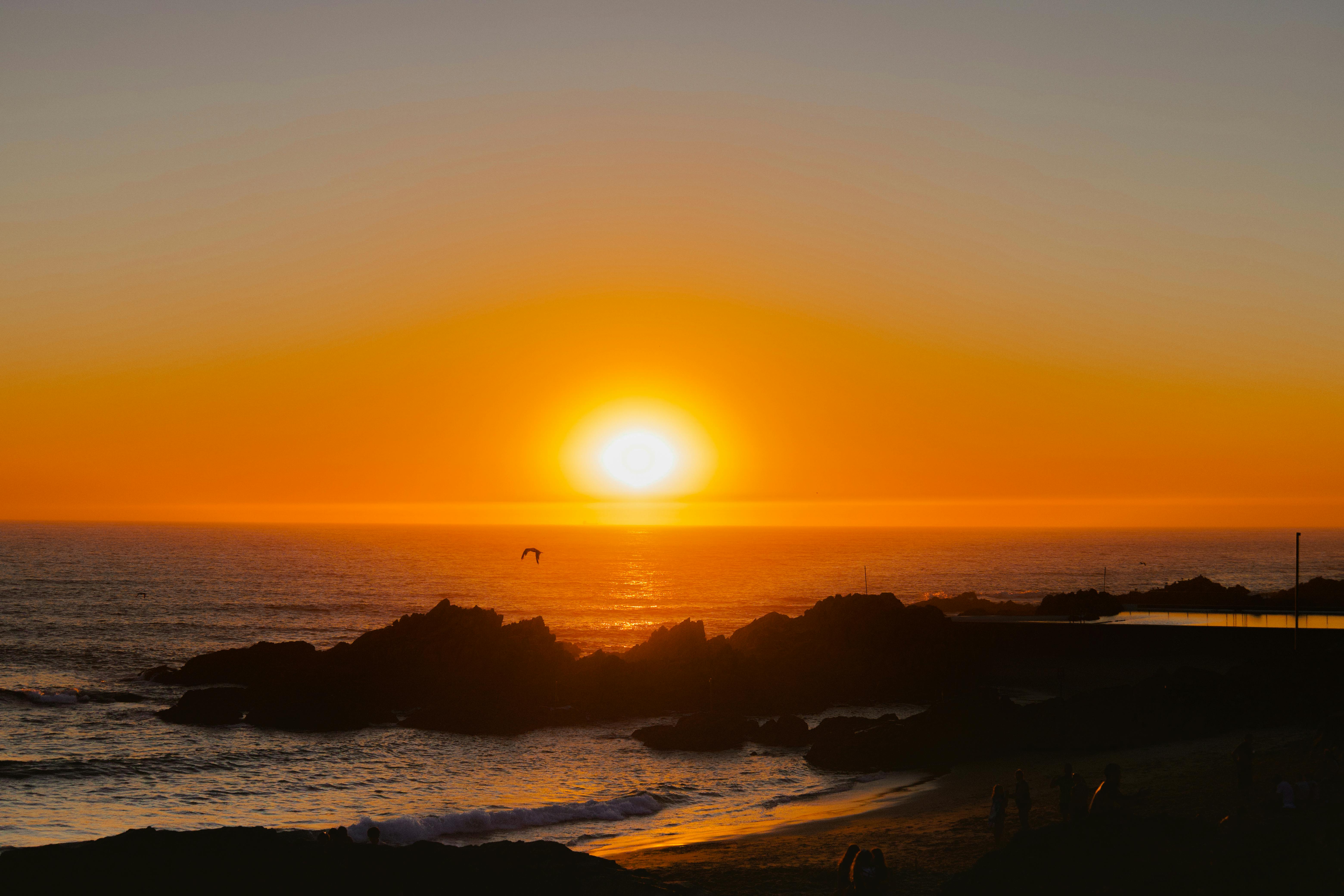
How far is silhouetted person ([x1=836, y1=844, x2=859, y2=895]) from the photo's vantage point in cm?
1889

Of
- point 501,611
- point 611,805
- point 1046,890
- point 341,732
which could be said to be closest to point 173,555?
point 501,611

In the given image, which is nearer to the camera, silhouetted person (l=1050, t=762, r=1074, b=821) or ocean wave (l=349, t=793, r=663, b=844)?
silhouetted person (l=1050, t=762, r=1074, b=821)

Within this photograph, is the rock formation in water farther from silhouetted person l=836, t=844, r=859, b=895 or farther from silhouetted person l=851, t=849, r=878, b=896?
silhouetted person l=851, t=849, r=878, b=896

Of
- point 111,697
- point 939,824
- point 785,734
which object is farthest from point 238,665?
point 939,824

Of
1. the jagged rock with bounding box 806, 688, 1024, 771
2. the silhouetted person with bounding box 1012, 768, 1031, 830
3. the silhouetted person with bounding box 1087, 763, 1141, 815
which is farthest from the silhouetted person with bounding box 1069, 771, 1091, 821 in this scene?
the jagged rock with bounding box 806, 688, 1024, 771

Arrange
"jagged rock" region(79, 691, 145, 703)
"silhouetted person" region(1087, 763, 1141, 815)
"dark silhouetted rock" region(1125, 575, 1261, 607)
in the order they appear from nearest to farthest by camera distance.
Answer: "silhouetted person" region(1087, 763, 1141, 815)
"jagged rock" region(79, 691, 145, 703)
"dark silhouetted rock" region(1125, 575, 1261, 607)

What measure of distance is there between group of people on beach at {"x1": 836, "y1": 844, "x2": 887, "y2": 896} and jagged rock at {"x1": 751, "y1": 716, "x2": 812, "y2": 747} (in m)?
18.8

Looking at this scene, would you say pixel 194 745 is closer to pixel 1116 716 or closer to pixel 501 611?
pixel 1116 716

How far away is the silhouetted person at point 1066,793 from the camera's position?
22766mm

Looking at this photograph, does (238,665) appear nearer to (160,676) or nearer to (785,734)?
(160,676)

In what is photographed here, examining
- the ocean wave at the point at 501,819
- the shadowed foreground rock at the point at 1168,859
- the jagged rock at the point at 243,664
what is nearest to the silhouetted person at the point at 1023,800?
the shadowed foreground rock at the point at 1168,859

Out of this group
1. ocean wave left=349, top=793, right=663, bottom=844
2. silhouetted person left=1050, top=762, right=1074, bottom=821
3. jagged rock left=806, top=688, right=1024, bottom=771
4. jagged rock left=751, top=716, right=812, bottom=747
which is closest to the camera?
silhouetted person left=1050, top=762, right=1074, bottom=821

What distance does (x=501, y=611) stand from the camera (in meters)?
103

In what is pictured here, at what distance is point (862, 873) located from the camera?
18531 millimetres
